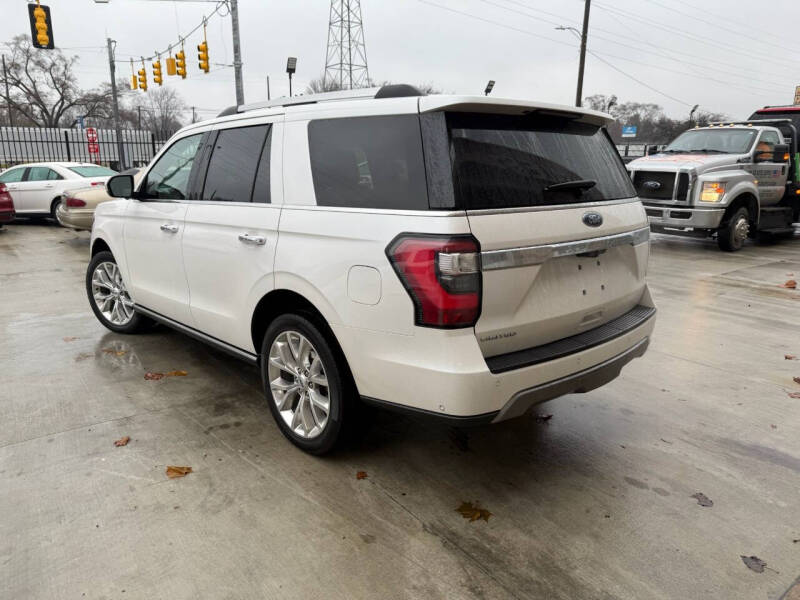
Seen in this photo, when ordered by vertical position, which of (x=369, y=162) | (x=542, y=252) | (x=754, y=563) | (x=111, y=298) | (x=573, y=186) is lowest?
(x=754, y=563)

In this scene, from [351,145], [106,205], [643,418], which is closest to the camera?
[351,145]

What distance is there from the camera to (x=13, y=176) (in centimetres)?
1414

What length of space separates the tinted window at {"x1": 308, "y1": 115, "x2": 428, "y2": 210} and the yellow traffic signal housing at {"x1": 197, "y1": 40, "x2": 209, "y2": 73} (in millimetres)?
23123

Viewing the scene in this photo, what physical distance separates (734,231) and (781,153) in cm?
220

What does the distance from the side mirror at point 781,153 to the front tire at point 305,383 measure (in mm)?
11921

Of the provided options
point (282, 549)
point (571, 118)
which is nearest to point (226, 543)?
point (282, 549)

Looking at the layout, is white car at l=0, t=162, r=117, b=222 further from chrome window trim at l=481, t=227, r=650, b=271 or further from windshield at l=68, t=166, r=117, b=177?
chrome window trim at l=481, t=227, r=650, b=271

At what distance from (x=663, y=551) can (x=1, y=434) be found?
3.73m

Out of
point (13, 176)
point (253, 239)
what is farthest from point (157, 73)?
point (253, 239)

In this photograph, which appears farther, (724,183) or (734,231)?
(734,231)

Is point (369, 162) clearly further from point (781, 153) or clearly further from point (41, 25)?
point (41, 25)

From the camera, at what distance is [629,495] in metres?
3.00

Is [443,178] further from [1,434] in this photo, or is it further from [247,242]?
[1,434]

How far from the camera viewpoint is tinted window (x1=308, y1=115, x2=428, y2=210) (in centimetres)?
264
